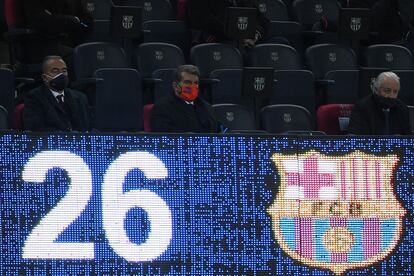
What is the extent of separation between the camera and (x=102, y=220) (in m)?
5.98

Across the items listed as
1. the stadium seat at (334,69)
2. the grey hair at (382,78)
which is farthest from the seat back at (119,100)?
the grey hair at (382,78)

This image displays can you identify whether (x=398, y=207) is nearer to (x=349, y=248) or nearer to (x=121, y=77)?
(x=349, y=248)

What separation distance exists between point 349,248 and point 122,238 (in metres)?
1.13

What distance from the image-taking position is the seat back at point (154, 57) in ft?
36.9

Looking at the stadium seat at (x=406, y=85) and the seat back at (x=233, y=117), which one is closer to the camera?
the seat back at (x=233, y=117)

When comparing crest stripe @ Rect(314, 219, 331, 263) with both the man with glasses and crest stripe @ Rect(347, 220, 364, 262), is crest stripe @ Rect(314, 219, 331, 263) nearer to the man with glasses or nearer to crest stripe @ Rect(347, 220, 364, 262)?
crest stripe @ Rect(347, 220, 364, 262)

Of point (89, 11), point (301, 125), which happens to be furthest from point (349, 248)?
point (89, 11)

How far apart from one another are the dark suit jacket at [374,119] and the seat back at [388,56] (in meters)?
2.33

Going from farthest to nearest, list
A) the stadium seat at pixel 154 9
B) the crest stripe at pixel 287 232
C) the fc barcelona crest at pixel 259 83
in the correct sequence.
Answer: the stadium seat at pixel 154 9
the fc barcelona crest at pixel 259 83
the crest stripe at pixel 287 232

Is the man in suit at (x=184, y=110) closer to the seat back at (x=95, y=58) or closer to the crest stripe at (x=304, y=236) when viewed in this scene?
the seat back at (x=95, y=58)

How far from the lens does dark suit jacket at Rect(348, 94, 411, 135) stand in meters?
9.70

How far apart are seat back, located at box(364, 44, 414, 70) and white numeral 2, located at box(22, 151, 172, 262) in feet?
21.3

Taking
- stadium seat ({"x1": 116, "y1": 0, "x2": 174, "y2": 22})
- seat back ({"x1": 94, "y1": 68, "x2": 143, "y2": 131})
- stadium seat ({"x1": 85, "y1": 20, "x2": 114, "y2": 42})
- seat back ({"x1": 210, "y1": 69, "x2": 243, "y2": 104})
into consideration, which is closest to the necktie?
seat back ({"x1": 210, "y1": 69, "x2": 243, "y2": 104})

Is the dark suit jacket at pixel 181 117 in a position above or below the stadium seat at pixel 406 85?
below
